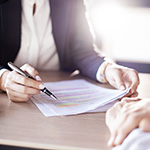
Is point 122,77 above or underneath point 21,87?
underneath

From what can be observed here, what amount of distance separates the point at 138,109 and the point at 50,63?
89cm

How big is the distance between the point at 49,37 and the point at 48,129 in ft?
2.79

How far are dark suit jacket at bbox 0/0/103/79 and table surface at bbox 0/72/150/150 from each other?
49 centimetres

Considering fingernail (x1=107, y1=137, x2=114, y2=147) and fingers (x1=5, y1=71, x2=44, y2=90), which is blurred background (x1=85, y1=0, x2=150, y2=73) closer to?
fingers (x1=5, y1=71, x2=44, y2=90)

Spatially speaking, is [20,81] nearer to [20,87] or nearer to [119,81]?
[20,87]

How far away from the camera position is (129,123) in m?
0.65

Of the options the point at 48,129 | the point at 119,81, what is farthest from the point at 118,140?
the point at 119,81

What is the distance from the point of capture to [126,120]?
0.67 meters

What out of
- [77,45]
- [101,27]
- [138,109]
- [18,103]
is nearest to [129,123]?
[138,109]

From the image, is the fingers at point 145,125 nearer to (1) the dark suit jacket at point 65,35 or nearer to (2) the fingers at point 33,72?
(2) the fingers at point 33,72

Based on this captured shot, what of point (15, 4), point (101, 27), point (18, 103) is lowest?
point (101, 27)

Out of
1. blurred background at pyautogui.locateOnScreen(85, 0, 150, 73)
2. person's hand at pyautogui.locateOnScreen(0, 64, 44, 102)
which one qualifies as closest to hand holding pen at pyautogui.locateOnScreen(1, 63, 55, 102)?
person's hand at pyautogui.locateOnScreen(0, 64, 44, 102)

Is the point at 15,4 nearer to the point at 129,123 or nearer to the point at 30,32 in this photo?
the point at 30,32

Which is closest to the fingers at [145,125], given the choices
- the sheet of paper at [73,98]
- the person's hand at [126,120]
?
the person's hand at [126,120]
